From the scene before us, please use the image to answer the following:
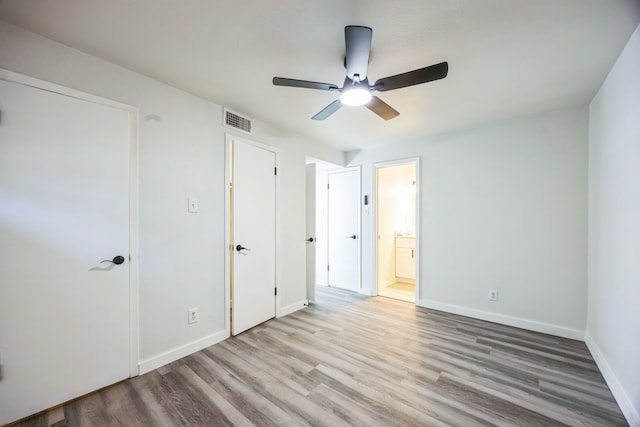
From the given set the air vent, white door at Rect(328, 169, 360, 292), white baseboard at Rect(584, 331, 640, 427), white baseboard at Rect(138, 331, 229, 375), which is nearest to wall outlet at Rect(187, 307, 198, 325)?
white baseboard at Rect(138, 331, 229, 375)

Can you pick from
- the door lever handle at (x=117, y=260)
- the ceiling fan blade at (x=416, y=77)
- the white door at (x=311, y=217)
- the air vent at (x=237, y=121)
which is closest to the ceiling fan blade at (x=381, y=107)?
the ceiling fan blade at (x=416, y=77)

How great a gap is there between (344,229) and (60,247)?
3.60 meters

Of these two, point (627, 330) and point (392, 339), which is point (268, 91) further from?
point (627, 330)

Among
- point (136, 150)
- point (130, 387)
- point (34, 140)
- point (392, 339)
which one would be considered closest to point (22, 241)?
point (34, 140)

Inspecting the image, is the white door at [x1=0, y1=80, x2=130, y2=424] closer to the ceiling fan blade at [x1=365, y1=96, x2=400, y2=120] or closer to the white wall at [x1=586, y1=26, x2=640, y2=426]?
the ceiling fan blade at [x1=365, y1=96, x2=400, y2=120]

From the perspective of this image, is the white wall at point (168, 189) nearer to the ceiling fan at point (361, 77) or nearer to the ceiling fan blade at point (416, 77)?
the ceiling fan at point (361, 77)

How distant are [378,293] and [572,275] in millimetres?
2404

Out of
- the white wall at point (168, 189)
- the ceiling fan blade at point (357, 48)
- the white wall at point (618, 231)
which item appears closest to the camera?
the ceiling fan blade at point (357, 48)

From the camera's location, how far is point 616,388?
1.81 m

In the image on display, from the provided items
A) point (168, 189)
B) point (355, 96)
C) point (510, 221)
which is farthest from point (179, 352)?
point (510, 221)

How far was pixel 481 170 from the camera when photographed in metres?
3.27

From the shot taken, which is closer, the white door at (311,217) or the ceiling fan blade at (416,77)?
the ceiling fan blade at (416,77)

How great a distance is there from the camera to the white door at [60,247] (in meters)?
1.58

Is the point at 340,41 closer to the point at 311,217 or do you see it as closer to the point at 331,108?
the point at 331,108
